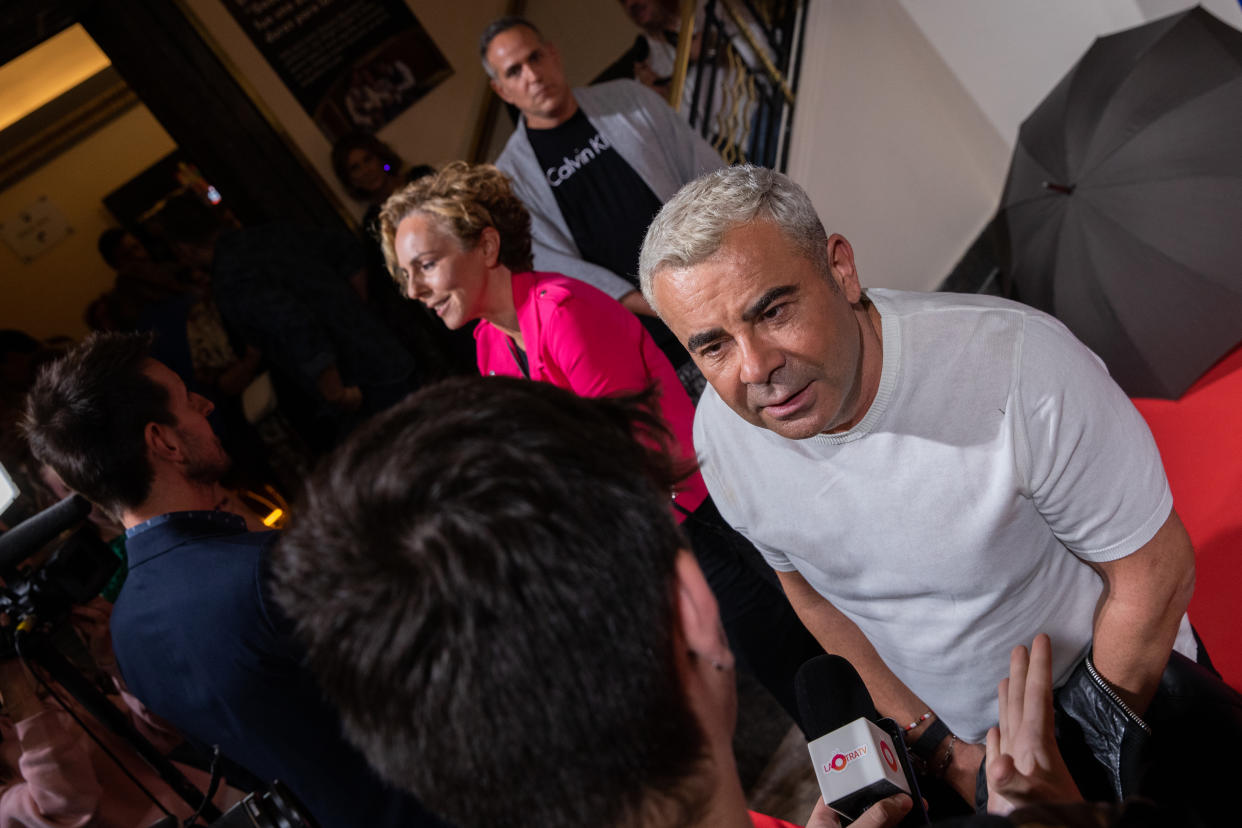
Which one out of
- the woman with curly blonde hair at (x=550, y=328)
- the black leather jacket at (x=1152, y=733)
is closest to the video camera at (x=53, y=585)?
the woman with curly blonde hair at (x=550, y=328)

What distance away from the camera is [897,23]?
189 inches

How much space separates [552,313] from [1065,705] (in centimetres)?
135

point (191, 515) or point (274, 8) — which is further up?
point (274, 8)

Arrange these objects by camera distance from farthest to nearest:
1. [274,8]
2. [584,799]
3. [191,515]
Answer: [274,8]
[191,515]
[584,799]

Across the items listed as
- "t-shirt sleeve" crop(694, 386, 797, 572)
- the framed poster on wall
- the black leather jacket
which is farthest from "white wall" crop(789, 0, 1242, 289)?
the black leather jacket

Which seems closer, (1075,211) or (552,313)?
(552,313)

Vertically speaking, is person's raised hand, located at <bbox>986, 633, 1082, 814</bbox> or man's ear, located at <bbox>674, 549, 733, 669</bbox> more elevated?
man's ear, located at <bbox>674, 549, 733, 669</bbox>

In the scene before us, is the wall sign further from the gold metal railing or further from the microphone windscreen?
the microphone windscreen

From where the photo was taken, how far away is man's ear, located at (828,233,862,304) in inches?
57.4

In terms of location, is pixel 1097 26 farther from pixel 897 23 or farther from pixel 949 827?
pixel 949 827

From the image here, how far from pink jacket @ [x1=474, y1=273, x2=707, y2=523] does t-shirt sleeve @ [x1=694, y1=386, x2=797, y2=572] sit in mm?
355

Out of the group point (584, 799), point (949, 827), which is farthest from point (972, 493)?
point (584, 799)

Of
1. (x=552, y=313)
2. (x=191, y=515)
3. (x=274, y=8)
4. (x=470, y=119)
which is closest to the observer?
(x=191, y=515)

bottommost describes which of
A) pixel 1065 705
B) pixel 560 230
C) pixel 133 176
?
pixel 1065 705
